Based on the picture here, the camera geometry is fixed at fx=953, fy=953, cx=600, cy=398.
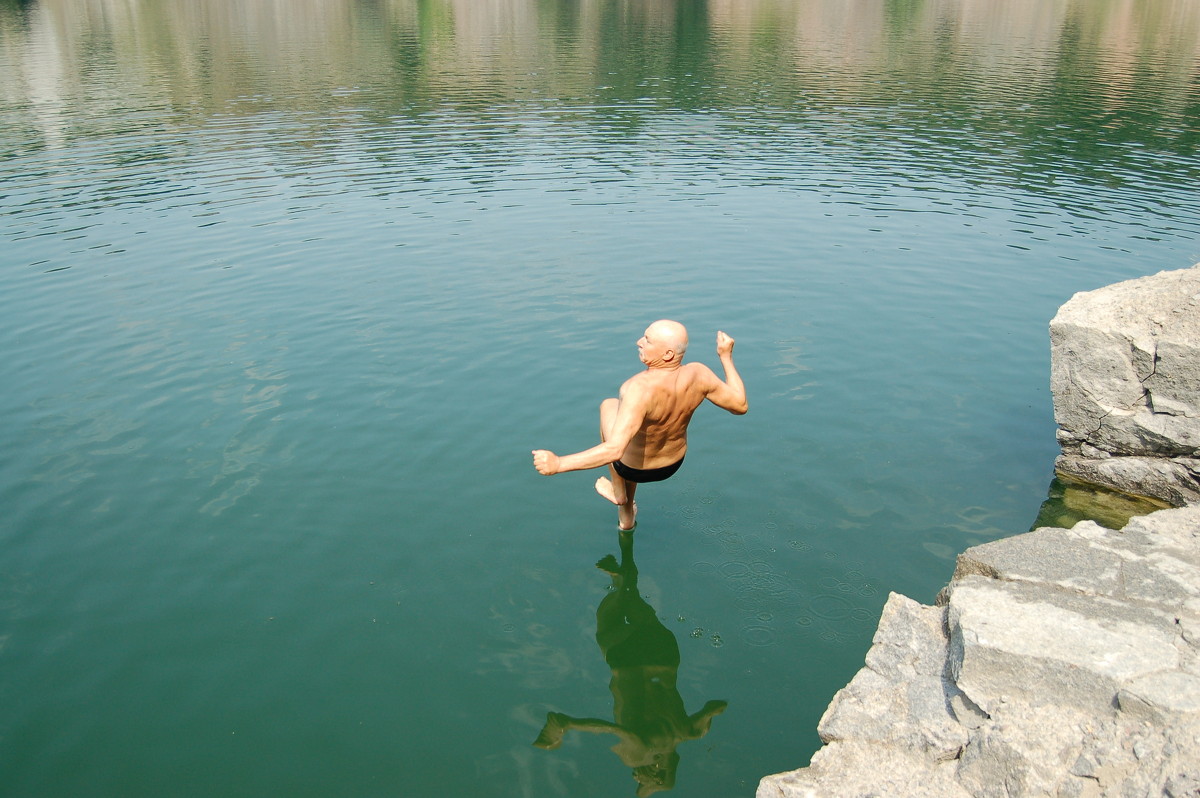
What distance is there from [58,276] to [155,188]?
267 inches

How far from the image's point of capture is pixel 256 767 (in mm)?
6621

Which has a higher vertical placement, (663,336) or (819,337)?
(663,336)

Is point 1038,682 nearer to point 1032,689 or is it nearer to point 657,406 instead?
point 1032,689

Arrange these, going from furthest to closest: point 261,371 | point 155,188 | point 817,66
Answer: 1. point 817,66
2. point 155,188
3. point 261,371

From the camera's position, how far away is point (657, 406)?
25.7 feet

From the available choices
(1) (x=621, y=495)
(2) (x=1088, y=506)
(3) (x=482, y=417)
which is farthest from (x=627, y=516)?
(2) (x=1088, y=506)

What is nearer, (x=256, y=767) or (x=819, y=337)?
(x=256, y=767)

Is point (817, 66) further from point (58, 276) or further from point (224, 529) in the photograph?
point (224, 529)

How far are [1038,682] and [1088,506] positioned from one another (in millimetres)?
5061

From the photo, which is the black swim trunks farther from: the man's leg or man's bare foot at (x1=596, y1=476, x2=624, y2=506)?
man's bare foot at (x1=596, y1=476, x2=624, y2=506)

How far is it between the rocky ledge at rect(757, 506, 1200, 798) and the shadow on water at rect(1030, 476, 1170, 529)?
9.03ft

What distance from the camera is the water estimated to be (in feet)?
23.5

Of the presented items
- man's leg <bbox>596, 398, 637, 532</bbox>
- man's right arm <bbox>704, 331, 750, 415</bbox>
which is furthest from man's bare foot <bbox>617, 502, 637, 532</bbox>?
man's right arm <bbox>704, 331, 750, 415</bbox>

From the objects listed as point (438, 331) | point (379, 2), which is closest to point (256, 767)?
point (438, 331)
